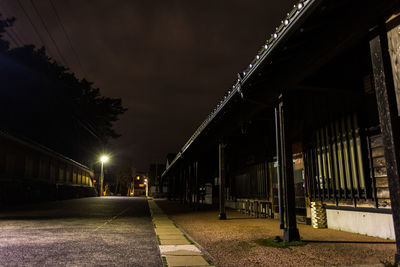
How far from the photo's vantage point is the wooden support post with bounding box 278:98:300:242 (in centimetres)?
659

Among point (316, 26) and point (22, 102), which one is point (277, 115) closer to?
point (316, 26)

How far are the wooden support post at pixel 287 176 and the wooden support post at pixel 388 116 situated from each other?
262 cm

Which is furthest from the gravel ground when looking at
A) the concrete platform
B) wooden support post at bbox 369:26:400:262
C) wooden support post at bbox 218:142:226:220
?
wooden support post at bbox 218:142:226:220

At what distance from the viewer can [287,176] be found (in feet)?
22.4

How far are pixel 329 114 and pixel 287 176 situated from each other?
11.0 ft

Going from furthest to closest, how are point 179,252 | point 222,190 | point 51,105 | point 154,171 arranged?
point 154,171 → point 51,105 → point 222,190 → point 179,252

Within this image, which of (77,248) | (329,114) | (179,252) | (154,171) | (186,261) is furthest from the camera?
(154,171)

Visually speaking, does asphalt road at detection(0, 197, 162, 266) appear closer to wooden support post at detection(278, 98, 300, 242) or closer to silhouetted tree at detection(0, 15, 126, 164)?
wooden support post at detection(278, 98, 300, 242)

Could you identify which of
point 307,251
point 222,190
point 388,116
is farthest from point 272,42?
point 222,190

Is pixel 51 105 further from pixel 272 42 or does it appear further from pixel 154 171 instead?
pixel 272 42

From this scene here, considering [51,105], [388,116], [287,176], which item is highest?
[51,105]

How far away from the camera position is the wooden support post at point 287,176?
259 inches

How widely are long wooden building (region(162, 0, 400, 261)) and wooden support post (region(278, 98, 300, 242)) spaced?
2cm

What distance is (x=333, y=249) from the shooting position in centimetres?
582
